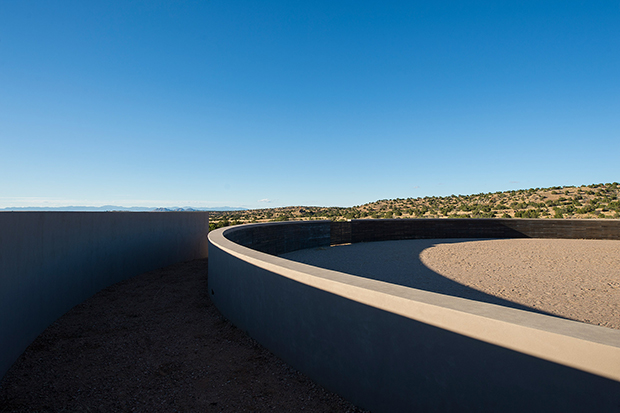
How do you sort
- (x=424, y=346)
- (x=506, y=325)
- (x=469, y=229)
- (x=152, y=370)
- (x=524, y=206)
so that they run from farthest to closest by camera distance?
(x=524, y=206) → (x=469, y=229) → (x=152, y=370) → (x=424, y=346) → (x=506, y=325)

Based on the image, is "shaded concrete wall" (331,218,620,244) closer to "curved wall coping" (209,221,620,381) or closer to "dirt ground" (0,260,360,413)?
"dirt ground" (0,260,360,413)

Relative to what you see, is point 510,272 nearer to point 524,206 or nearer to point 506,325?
point 506,325

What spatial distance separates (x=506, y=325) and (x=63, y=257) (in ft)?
22.5

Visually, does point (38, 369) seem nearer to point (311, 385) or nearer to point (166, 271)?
point (311, 385)

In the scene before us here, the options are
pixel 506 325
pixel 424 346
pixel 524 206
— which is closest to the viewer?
pixel 506 325

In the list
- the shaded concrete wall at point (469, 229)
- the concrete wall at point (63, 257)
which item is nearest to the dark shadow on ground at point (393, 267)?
the shaded concrete wall at point (469, 229)

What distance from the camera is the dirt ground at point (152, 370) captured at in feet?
11.1

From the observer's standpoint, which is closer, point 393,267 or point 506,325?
point 506,325

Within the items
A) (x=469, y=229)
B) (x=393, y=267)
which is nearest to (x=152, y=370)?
(x=393, y=267)

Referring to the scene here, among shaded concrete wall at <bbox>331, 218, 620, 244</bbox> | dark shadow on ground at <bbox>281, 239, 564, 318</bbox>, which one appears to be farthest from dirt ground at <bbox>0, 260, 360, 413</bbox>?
shaded concrete wall at <bbox>331, 218, 620, 244</bbox>

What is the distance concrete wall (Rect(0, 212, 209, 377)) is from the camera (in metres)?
4.29

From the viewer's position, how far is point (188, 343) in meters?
4.84

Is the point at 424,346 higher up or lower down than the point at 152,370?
higher up

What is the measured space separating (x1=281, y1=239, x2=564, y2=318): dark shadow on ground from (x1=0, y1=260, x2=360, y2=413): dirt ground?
4.27 m
